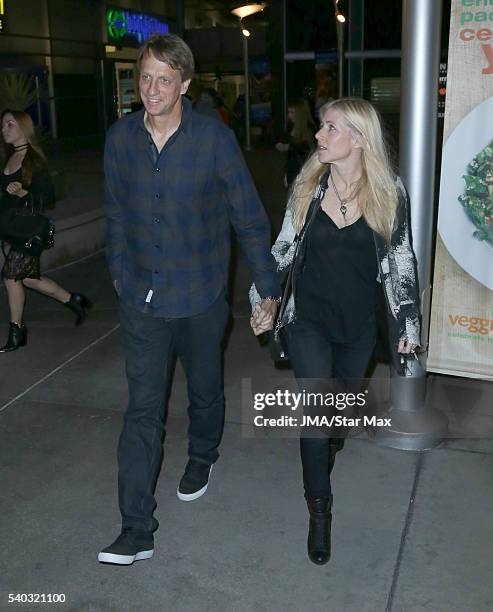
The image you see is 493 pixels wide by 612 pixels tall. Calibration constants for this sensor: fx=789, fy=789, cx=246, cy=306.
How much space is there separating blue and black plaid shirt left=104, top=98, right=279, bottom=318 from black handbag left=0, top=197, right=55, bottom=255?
2.84 meters

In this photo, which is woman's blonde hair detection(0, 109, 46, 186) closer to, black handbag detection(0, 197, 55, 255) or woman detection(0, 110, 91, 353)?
woman detection(0, 110, 91, 353)

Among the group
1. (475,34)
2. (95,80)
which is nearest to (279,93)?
Answer: (95,80)

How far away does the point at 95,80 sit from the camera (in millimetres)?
29844

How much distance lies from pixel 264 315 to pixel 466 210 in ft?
4.84

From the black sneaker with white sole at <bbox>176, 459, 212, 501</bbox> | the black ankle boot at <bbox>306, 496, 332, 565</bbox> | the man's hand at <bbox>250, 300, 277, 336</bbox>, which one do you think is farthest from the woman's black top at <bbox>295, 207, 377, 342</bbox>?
the black sneaker with white sole at <bbox>176, 459, 212, 501</bbox>

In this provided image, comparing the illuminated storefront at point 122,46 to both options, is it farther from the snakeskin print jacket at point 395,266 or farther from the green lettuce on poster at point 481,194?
the snakeskin print jacket at point 395,266

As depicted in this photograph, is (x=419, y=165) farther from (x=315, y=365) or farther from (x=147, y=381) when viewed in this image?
(x=147, y=381)

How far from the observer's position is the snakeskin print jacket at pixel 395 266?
3.43 m

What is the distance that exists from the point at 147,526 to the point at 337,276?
1.36 meters

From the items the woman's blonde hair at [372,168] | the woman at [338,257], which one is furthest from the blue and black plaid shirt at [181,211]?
the woman's blonde hair at [372,168]

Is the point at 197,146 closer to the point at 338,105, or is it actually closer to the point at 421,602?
the point at 338,105

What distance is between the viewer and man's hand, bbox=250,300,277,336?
3.50m

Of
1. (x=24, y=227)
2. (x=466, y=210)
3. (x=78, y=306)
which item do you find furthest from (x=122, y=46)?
(x=466, y=210)

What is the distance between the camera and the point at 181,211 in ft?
10.9
